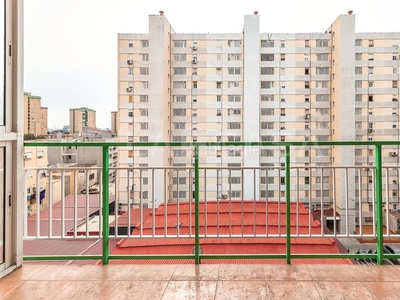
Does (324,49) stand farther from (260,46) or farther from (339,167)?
(339,167)

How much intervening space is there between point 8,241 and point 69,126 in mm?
1875

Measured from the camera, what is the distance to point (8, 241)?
83.5 inches

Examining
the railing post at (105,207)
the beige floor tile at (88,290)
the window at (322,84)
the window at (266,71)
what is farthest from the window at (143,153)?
the window at (322,84)

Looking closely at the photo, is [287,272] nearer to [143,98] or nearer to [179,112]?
[143,98]

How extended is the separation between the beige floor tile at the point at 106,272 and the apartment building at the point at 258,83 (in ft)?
9.66

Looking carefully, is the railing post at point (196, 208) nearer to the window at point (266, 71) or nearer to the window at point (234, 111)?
the window at point (234, 111)

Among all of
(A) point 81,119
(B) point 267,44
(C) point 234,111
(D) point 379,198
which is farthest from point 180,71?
(D) point 379,198

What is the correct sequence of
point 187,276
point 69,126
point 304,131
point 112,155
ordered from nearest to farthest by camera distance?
point 187,276, point 112,155, point 69,126, point 304,131

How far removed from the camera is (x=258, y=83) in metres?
6.45

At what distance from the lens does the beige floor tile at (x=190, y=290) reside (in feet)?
5.78

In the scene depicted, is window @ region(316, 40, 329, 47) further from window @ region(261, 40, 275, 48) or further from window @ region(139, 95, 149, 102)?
window @ region(139, 95, 149, 102)

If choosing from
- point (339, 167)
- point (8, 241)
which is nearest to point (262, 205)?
point (339, 167)

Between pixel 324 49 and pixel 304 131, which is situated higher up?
pixel 324 49

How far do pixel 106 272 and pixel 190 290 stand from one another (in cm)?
67
